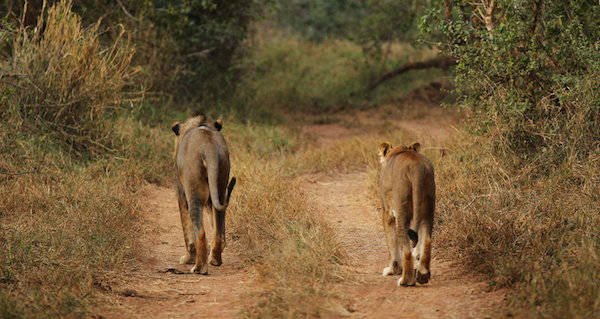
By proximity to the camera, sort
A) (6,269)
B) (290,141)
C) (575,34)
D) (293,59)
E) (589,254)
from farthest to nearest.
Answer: (293,59), (290,141), (575,34), (6,269), (589,254)

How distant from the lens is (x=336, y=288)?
6.09 m

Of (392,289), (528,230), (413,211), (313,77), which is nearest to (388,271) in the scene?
(392,289)

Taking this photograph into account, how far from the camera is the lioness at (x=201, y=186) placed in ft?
22.7

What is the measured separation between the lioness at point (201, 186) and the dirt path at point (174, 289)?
19 cm

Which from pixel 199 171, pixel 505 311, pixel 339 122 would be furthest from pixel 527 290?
pixel 339 122

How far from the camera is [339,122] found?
1631 centimetres

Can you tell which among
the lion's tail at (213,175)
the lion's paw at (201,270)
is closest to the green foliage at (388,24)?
the lion's tail at (213,175)

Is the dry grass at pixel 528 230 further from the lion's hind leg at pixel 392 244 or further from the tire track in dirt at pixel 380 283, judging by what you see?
the lion's hind leg at pixel 392 244

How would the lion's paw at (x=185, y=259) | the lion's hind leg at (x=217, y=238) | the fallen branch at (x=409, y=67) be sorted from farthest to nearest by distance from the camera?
the fallen branch at (x=409, y=67)
the lion's paw at (x=185, y=259)
the lion's hind leg at (x=217, y=238)

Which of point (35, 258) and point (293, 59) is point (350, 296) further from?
point (293, 59)

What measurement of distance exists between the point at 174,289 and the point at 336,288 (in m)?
1.25

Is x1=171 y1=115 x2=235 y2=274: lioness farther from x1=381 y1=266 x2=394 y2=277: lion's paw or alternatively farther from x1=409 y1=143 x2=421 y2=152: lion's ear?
x1=409 y1=143 x2=421 y2=152: lion's ear

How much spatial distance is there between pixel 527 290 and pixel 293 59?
15.3 m

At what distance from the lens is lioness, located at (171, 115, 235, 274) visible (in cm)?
693
